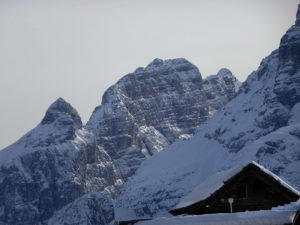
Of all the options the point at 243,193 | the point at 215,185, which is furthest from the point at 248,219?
the point at 243,193

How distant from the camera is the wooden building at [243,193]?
1136 inches

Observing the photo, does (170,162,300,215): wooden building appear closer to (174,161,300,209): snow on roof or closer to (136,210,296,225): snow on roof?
(174,161,300,209): snow on roof

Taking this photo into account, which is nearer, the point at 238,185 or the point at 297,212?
the point at 297,212

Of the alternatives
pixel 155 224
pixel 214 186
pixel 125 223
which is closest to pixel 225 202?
pixel 214 186

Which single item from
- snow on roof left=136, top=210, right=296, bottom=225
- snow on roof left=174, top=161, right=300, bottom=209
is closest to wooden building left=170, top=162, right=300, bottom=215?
snow on roof left=174, top=161, right=300, bottom=209

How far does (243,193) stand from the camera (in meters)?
29.8

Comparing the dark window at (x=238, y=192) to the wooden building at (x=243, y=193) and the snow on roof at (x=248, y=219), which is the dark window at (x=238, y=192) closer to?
the wooden building at (x=243, y=193)

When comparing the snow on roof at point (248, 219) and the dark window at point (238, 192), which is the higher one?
the dark window at point (238, 192)

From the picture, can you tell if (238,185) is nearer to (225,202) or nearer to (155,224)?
(225,202)

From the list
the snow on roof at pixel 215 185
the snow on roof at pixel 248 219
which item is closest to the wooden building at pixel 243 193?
the snow on roof at pixel 215 185

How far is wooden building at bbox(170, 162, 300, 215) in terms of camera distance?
94.6ft

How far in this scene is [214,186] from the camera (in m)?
29.4

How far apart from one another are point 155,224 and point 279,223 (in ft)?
9.92

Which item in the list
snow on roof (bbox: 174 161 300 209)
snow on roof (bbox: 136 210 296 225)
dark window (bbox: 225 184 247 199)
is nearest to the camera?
snow on roof (bbox: 136 210 296 225)
